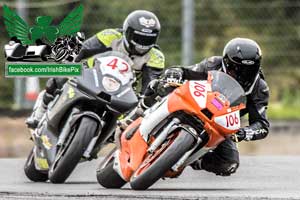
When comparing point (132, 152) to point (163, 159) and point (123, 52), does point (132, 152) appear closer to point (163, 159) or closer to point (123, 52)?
point (163, 159)

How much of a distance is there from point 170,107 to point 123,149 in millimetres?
715

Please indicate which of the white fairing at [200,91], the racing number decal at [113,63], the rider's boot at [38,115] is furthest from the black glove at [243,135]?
the rider's boot at [38,115]

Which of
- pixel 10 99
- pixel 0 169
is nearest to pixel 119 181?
pixel 0 169

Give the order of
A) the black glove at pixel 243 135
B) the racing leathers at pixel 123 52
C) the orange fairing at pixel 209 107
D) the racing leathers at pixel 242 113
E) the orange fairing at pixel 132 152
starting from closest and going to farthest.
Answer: the orange fairing at pixel 209 107
the orange fairing at pixel 132 152
the black glove at pixel 243 135
the racing leathers at pixel 242 113
the racing leathers at pixel 123 52

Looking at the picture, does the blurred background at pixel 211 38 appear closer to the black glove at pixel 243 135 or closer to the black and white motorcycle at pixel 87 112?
the black and white motorcycle at pixel 87 112

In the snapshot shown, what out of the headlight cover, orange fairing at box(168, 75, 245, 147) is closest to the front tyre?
the headlight cover

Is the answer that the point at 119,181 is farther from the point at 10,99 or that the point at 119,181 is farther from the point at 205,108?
the point at 10,99

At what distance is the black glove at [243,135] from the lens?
392 inches

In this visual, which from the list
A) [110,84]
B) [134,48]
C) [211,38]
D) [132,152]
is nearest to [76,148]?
[132,152]

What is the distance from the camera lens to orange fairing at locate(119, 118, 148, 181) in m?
9.80

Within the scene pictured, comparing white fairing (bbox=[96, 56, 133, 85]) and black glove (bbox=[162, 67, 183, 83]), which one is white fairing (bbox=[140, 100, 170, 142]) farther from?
white fairing (bbox=[96, 56, 133, 85])

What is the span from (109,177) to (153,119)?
0.74 metres

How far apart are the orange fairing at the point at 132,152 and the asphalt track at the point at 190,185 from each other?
18 cm

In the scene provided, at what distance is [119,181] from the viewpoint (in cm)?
1017
